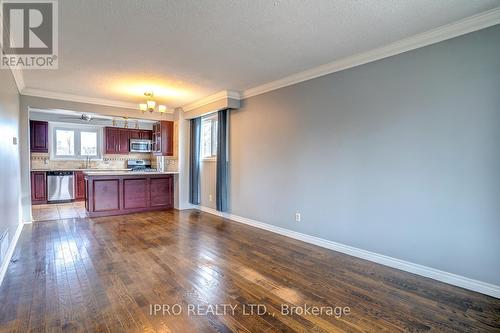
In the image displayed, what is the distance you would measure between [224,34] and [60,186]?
23.4ft

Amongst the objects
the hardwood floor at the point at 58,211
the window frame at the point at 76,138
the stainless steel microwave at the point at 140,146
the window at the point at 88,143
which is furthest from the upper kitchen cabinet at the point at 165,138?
the window at the point at 88,143

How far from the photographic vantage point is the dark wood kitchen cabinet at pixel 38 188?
23.2 feet

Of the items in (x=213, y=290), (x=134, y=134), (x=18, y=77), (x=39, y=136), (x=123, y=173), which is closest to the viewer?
(x=213, y=290)

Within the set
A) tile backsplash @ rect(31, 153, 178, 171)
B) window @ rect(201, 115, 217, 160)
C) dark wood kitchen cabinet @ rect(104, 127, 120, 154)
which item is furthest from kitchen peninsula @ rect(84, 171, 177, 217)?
dark wood kitchen cabinet @ rect(104, 127, 120, 154)

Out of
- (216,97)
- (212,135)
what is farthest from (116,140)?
(216,97)

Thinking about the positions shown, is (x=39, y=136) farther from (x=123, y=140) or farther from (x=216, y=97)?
(x=216, y=97)

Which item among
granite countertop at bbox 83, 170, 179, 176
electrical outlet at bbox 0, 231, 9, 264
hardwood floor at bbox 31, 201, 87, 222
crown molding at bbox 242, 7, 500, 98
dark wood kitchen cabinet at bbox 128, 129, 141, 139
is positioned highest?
crown molding at bbox 242, 7, 500, 98

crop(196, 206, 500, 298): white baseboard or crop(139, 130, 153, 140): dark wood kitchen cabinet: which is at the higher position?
crop(139, 130, 153, 140): dark wood kitchen cabinet

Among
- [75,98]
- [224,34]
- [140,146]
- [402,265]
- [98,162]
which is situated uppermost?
[224,34]

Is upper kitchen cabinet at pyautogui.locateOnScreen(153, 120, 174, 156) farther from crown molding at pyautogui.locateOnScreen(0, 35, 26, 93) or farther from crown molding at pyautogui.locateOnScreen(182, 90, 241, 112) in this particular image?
crown molding at pyautogui.locateOnScreen(0, 35, 26, 93)

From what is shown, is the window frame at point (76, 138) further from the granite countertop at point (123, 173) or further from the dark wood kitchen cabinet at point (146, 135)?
the granite countertop at point (123, 173)

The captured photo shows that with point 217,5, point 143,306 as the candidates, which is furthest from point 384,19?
point 143,306

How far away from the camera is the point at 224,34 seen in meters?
2.73

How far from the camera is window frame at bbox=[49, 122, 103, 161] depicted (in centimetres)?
775
